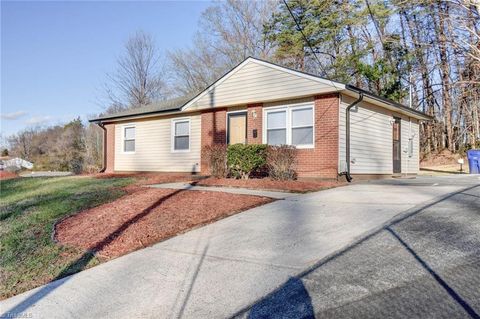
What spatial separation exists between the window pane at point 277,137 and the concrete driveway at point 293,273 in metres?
6.51

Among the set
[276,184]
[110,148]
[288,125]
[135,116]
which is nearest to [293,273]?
[276,184]

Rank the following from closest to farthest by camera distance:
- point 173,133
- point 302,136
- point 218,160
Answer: point 218,160 < point 302,136 < point 173,133

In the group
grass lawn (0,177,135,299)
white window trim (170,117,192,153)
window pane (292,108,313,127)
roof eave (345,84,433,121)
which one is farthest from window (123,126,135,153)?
roof eave (345,84,433,121)

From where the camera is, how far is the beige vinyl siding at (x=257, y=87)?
1172 cm

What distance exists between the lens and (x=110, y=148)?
62.2ft

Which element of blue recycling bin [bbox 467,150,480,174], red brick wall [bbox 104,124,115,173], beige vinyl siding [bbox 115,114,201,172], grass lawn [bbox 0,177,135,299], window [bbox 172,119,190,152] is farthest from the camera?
red brick wall [bbox 104,124,115,173]

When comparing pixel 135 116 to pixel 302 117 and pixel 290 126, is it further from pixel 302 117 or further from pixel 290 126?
pixel 302 117

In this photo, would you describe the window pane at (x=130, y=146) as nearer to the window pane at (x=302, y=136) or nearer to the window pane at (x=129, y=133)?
the window pane at (x=129, y=133)

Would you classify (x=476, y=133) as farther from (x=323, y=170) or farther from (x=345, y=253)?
(x=345, y=253)

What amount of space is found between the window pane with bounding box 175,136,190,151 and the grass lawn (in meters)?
4.92

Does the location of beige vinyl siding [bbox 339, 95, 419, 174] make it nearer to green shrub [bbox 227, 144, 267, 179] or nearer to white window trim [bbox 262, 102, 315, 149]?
white window trim [bbox 262, 102, 315, 149]

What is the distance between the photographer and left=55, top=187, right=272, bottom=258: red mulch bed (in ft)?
18.4

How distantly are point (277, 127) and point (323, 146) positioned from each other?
190 cm

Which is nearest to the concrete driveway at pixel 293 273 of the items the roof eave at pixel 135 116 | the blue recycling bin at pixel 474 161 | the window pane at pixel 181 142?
the window pane at pixel 181 142
